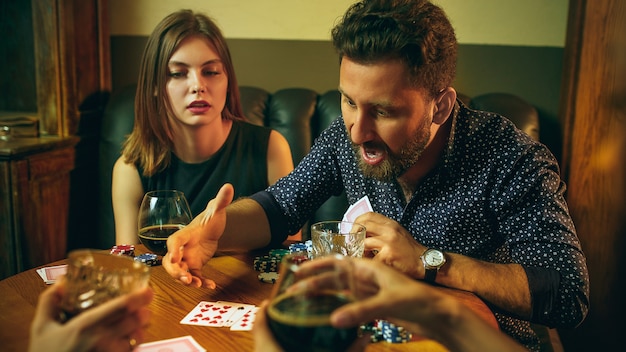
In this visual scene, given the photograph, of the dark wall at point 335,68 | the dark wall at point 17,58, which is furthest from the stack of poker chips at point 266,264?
the dark wall at point 17,58

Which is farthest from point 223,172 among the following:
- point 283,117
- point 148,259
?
point 148,259

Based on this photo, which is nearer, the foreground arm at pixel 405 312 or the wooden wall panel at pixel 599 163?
the foreground arm at pixel 405 312

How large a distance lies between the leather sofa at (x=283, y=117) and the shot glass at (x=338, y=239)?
1.46 metres

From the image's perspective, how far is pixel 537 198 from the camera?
1653 millimetres

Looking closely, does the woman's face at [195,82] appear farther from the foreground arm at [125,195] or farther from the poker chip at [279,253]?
the poker chip at [279,253]

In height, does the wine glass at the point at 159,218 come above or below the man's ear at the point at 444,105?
below

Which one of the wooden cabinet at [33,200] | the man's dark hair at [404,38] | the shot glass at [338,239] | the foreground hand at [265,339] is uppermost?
the man's dark hair at [404,38]

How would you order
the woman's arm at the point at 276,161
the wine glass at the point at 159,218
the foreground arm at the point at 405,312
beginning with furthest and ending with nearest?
the woman's arm at the point at 276,161, the wine glass at the point at 159,218, the foreground arm at the point at 405,312

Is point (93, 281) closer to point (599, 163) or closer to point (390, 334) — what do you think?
point (390, 334)

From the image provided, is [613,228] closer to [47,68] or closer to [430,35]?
[430,35]

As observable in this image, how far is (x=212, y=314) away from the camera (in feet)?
4.27

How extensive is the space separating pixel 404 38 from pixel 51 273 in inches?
48.2

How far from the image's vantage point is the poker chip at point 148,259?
5.31ft

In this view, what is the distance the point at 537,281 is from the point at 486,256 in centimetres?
33
